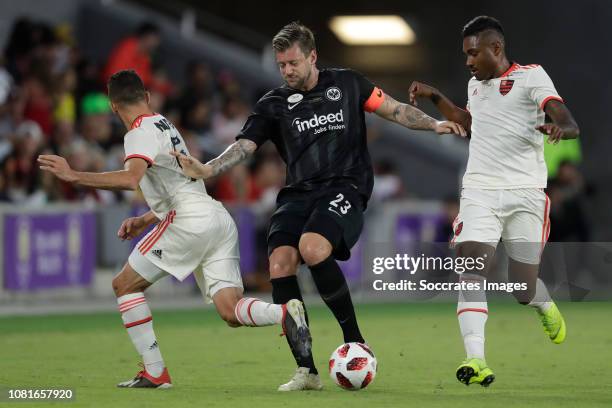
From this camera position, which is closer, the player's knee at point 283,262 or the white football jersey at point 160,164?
the white football jersey at point 160,164

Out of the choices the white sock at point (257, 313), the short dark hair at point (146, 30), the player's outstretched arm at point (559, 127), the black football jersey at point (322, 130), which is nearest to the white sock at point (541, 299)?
the black football jersey at point (322, 130)

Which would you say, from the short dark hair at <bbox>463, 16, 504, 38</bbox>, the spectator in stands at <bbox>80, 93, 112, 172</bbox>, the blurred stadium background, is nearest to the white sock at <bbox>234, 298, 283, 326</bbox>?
the short dark hair at <bbox>463, 16, 504, 38</bbox>

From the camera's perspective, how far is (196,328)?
13055 millimetres

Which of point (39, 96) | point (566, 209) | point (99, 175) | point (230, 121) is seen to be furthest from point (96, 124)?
point (99, 175)

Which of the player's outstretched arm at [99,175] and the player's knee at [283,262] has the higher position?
the player's outstretched arm at [99,175]

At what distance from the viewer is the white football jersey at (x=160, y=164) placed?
7.97 m

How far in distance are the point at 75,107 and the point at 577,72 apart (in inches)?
340

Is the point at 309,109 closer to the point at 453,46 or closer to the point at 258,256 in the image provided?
the point at 258,256

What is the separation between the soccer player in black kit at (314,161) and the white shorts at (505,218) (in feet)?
1.70

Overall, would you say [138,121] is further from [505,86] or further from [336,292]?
[505,86]

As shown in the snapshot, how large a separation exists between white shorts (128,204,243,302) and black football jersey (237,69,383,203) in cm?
55

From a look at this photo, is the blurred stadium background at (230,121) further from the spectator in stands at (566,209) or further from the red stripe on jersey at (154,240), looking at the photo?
the red stripe on jersey at (154,240)

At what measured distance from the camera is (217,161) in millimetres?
8266

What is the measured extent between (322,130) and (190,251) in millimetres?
1143
